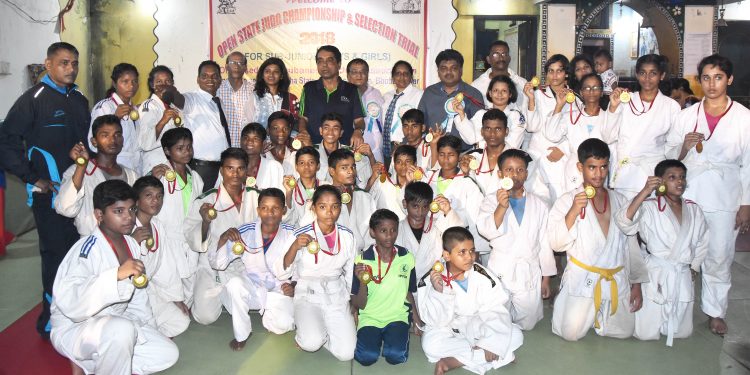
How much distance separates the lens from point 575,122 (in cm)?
577

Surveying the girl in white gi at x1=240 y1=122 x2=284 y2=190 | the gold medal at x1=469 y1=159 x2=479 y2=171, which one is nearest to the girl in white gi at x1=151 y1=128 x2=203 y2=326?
the girl in white gi at x1=240 y1=122 x2=284 y2=190

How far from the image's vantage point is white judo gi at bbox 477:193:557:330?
16.0ft

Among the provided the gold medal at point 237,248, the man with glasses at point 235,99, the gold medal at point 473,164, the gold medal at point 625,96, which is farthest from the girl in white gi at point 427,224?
the man with glasses at point 235,99

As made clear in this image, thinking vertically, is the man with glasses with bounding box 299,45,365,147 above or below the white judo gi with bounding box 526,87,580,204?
above

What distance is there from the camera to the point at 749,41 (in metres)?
11.2

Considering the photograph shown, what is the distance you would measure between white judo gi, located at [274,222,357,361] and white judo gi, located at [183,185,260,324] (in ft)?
1.93

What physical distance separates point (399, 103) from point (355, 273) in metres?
2.81

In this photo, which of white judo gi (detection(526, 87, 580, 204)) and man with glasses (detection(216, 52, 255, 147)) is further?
man with glasses (detection(216, 52, 255, 147))

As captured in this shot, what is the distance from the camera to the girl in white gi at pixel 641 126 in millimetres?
5402

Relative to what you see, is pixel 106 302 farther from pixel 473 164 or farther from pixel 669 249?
pixel 669 249

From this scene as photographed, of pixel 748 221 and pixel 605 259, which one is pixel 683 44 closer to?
pixel 748 221

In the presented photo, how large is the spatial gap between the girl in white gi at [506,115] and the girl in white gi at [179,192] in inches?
96.9

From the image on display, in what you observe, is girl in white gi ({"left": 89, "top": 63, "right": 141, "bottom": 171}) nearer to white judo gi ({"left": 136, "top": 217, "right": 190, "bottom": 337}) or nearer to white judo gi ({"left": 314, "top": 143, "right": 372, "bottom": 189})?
white judo gi ({"left": 136, "top": 217, "right": 190, "bottom": 337})

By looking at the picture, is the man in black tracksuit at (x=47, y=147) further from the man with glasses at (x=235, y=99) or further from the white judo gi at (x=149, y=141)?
the man with glasses at (x=235, y=99)
